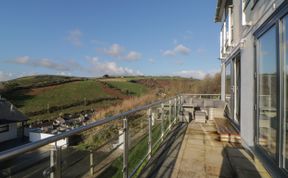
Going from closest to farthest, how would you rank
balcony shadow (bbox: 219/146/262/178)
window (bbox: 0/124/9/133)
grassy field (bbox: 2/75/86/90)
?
balcony shadow (bbox: 219/146/262/178) < window (bbox: 0/124/9/133) < grassy field (bbox: 2/75/86/90)

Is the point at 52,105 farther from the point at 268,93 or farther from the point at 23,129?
the point at 268,93

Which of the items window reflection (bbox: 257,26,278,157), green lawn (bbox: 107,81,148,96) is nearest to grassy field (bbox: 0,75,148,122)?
green lawn (bbox: 107,81,148,96)

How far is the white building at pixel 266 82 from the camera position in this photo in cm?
257

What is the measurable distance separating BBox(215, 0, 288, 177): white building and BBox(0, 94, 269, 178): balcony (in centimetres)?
44

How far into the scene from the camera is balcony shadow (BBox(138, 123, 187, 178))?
3.17m

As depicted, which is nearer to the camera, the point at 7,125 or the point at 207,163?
the point at 207,163

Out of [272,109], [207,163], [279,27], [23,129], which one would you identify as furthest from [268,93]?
[23,129]

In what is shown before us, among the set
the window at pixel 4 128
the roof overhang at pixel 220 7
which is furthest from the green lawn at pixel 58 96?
the roof overhang at pixel 220 7

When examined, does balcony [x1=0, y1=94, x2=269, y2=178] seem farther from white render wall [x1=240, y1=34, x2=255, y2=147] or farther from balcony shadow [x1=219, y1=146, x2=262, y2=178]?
white render wall [x1=240, y1=34, x2=255, y2=147]

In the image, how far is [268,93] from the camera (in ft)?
10.4

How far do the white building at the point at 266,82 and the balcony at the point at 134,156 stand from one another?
440 millimetres

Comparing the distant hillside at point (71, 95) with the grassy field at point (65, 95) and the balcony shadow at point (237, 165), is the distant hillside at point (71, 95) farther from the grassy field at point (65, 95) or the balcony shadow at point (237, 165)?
the balcony shadow at point (237, 165)

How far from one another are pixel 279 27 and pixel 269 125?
132 cm

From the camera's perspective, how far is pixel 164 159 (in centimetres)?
373
